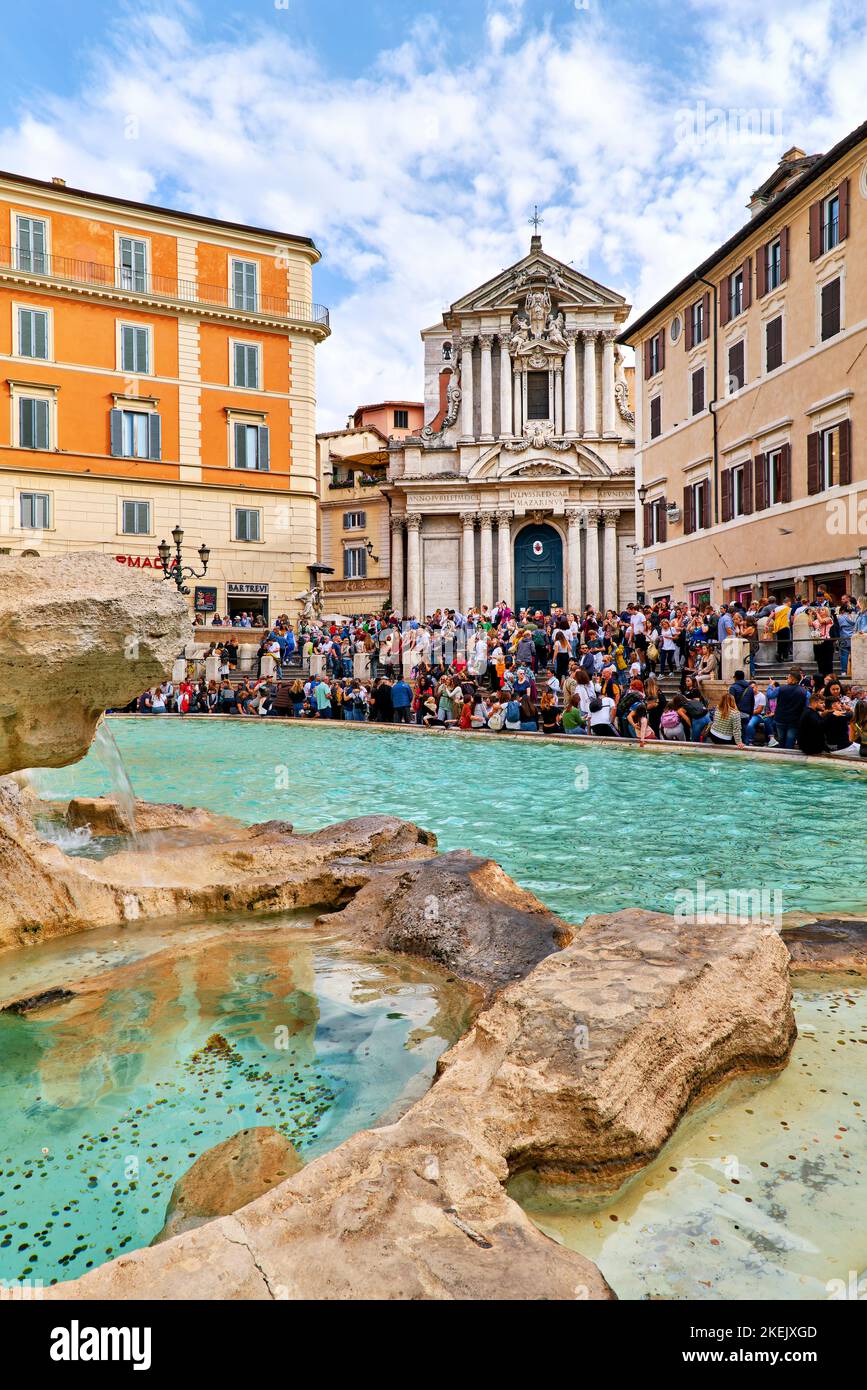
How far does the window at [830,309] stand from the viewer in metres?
22.7

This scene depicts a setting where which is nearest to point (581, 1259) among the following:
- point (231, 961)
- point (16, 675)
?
point (231, 961)

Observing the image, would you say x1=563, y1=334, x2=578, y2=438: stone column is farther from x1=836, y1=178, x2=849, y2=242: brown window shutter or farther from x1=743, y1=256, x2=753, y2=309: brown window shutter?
x1=836, y1=178, x2=849, y2=242: brown window shutter

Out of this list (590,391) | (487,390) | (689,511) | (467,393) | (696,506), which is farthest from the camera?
(467,393)

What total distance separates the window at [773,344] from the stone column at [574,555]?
17.6m

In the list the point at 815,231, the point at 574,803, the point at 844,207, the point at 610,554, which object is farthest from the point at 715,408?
the point at 574,803

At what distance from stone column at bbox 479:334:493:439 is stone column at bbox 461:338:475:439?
1.93 ft

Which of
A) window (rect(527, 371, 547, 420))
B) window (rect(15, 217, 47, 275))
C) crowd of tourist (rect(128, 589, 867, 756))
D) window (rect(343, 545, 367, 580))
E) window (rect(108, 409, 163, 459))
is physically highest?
window (rect(15, 217, 47, 275))

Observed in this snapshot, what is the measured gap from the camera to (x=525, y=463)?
43.3 m

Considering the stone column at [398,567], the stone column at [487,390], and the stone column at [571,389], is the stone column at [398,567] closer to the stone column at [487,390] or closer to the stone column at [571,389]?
the stone column at [487,390]

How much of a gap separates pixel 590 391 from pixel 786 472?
69.9 feet

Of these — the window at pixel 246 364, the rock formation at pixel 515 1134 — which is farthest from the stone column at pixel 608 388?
the rock formation at pixel 515 1134

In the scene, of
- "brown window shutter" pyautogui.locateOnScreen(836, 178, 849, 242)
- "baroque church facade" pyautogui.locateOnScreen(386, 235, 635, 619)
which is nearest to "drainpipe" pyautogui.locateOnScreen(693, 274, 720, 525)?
"brown window shutter" pyautogui.locateOnScreen(836, 178, 849, 242)

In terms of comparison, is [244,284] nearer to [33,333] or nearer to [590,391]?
[33,333]

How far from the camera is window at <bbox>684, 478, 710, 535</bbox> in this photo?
95.6 feet
